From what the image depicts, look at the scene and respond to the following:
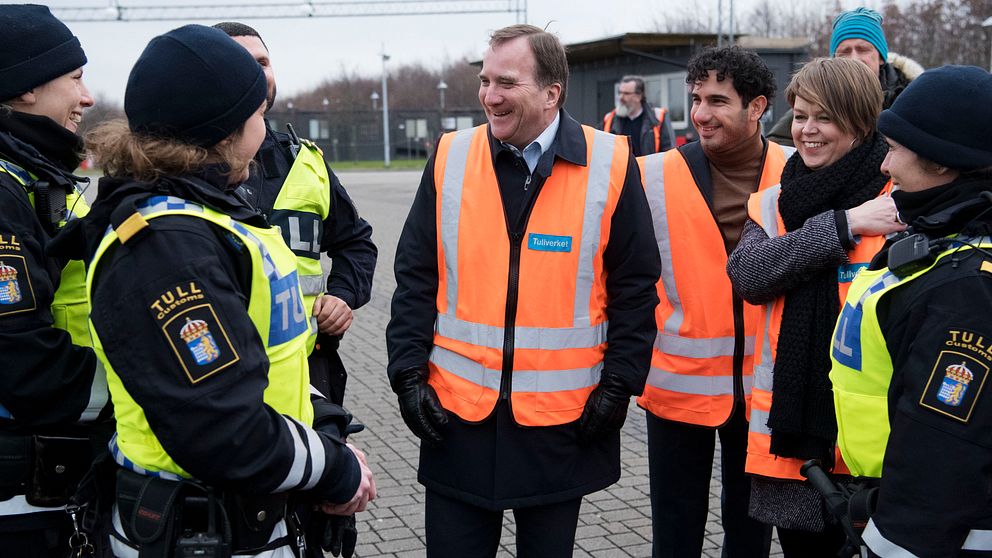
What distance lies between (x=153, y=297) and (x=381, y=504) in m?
3.10

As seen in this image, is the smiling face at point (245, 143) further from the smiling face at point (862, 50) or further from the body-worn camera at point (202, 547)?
the smiling face at point (862, 50)

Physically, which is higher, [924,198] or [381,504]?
[924,198]

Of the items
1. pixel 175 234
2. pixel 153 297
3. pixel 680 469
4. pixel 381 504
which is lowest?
pixel 381 504

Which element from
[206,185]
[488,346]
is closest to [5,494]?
[206,185]

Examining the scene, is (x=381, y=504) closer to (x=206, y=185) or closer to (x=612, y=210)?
(x=612, y=210)

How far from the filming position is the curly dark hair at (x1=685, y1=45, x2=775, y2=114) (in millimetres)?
3385

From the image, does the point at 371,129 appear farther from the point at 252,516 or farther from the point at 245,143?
the point at 252,516

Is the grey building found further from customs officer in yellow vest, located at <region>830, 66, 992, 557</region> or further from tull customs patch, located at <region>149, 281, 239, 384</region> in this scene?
tull customs patch, located at <region>149, 281, 239, 384</region>

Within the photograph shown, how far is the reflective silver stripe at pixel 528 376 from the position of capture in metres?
2.82

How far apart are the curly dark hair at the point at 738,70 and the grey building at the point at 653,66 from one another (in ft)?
44.4

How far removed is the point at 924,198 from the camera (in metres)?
Result: 2.19

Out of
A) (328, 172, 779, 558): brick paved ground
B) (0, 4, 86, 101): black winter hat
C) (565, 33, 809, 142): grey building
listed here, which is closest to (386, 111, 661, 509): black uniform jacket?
(0, 4, 86, 101): black winter hat

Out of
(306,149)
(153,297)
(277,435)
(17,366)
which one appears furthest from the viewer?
(306,149)

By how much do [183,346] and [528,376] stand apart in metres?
1.22
